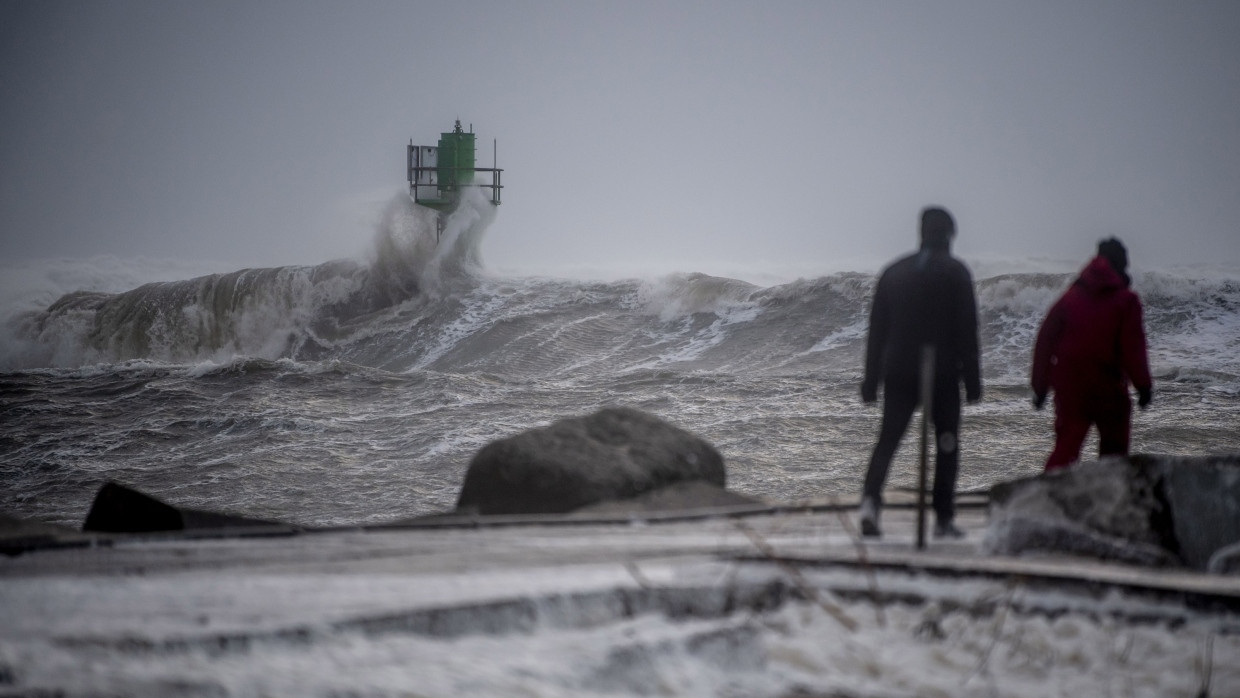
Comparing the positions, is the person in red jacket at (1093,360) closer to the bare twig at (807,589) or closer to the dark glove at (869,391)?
the dark glove at (869,391)

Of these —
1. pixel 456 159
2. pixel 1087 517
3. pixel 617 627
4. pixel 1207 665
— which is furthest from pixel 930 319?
pixel 456 159

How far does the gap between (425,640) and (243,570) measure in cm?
107

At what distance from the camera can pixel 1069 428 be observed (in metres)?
5.51

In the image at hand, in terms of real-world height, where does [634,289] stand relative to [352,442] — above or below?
above

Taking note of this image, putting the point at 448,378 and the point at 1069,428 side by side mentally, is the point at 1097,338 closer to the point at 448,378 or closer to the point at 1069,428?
the point at 1069,428

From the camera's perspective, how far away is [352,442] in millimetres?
17016

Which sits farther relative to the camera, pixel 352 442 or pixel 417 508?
pixel 352 442

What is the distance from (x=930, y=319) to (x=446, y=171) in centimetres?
3873

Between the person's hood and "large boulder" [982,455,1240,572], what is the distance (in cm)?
161

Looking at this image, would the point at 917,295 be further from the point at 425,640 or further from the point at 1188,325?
the point at 1188,325

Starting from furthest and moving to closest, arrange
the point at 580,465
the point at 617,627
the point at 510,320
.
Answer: the point at 510,320
the point at 580,465
the point at 617,627

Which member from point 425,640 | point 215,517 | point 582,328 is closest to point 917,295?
point 425,640

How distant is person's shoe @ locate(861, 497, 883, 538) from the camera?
15.0 feet

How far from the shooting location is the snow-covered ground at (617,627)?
2570 mm
